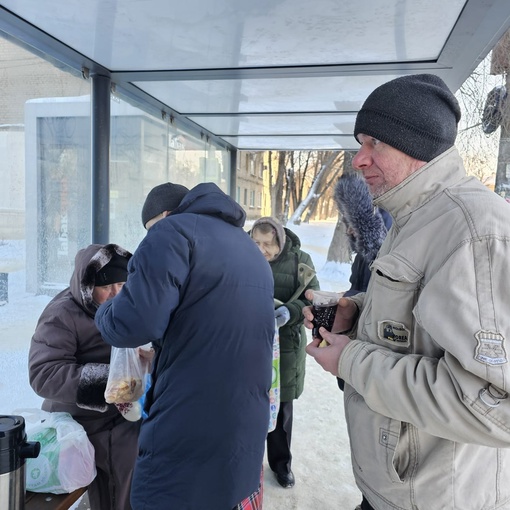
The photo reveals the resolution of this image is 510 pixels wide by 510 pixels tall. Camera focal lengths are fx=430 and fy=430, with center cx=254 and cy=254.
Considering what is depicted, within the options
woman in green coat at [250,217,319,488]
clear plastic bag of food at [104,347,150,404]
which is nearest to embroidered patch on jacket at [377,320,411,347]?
clear plastic bag of food at [104,347,150,404]

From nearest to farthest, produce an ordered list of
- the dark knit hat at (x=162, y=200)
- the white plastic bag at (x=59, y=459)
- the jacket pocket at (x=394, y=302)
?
1. the jacket pocket at (x=394, y=302)
2. the white plastic bag at (x=59, y=459)
3. the dark knit hat at (x=162, y=200)

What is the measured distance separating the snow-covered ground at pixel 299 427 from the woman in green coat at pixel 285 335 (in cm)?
17

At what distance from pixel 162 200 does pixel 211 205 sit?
0.63 metres

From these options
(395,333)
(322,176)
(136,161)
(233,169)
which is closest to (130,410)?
(395,333)

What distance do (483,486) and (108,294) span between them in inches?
70.1

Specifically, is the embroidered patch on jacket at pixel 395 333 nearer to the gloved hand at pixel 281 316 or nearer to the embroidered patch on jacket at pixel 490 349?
the embroidered patch on jacket at pixel 490 349

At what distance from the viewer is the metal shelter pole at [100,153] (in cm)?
325

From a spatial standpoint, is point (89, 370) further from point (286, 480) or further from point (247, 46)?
point (247, 46)

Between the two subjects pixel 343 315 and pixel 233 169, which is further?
pixel 233 169

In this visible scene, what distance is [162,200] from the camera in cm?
232

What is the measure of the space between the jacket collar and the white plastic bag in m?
1.51

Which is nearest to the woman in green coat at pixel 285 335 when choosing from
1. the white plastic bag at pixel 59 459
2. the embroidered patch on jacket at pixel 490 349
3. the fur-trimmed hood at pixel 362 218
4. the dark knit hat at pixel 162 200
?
the fur-trimmed hood at pixel 362 218

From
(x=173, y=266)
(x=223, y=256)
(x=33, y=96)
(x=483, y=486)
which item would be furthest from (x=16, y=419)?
(x=33, y=96)

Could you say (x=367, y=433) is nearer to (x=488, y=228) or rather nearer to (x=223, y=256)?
(x=488, y=228)
